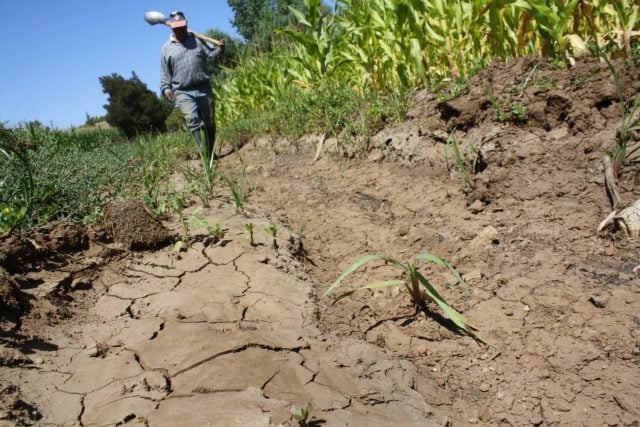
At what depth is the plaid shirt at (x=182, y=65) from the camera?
17.4ft

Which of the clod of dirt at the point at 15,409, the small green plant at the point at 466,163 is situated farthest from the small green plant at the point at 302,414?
the small green plant at the point at 466,163

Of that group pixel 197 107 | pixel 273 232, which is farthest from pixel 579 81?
pixel 197 107

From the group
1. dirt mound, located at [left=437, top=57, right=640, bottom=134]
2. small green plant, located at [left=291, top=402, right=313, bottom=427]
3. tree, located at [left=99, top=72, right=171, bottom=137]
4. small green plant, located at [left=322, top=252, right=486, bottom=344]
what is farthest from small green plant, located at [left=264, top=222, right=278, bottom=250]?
tree, located at [left=99, top=72, right=171, bottom=137]

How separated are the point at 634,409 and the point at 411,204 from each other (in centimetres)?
178

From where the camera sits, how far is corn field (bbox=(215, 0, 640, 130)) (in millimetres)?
2895

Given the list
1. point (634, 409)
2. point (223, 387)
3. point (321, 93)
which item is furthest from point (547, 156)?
point (321, 93)

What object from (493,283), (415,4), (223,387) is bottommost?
(493,283)

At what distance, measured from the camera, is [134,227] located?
2479 millimetres

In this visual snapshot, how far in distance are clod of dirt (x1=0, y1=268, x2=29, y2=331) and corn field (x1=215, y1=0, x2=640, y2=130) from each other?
10.3ft

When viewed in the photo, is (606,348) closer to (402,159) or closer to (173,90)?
(402,159)

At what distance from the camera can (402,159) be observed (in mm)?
3490

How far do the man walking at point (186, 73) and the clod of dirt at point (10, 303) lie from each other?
3592 mm

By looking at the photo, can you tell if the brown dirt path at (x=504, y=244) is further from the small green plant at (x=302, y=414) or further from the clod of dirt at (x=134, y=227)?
the clod of dirt at (x=134, y=227)

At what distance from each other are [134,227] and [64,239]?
13.8 inches
